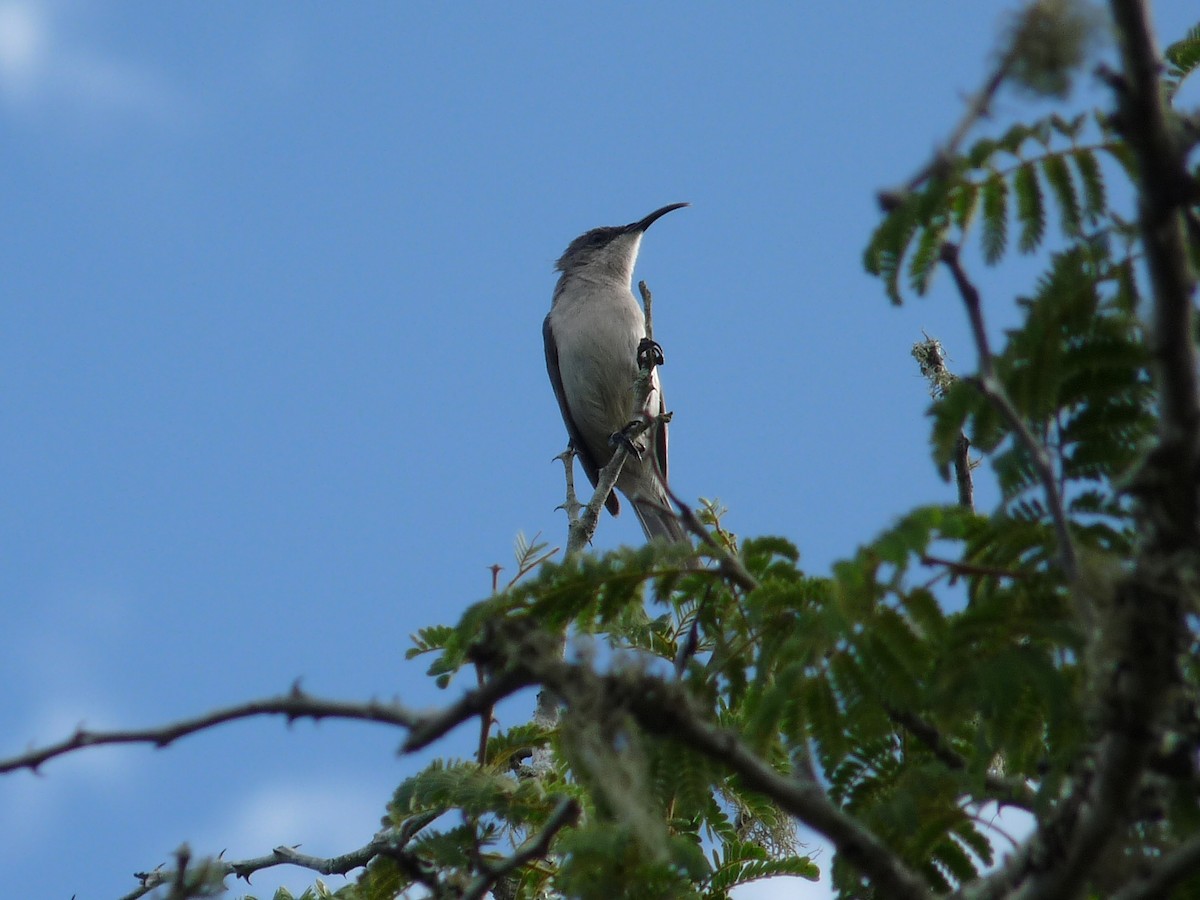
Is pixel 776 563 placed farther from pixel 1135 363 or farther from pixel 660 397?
pixel 660 397

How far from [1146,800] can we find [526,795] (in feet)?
7.44

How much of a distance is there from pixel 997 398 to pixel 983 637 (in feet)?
2.41

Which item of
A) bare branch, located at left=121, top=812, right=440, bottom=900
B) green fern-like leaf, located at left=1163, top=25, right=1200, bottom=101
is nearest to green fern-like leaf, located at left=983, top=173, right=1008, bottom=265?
green fern-like leaf, located at left=1163, top=25, right=1200, bottom=101

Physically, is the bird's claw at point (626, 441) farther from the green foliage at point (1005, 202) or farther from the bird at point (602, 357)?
the green foliage at point (1005, 202)

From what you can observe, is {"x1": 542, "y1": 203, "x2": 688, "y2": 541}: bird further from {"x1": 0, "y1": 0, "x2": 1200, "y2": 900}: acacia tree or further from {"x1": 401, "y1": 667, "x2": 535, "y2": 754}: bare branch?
{"x1": 401, "y1": 667, "x2": 535, "y2": 754}: bare branch

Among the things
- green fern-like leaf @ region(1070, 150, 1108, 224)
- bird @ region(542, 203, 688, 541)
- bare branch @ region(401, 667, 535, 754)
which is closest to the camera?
bare branch @ region(401, 667, 535, 754)

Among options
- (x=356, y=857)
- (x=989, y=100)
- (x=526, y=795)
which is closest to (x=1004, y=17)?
(x=989, y=100)

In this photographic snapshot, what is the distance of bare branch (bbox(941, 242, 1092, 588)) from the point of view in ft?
7.43

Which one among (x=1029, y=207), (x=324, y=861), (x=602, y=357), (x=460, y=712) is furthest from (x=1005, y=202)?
(x=602, y=357)

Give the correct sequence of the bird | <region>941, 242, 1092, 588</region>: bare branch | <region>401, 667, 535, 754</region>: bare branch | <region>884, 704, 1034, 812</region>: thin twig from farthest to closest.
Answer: the bird
<region>884, 704, 1034, 812</region>: thin twig
<region>941, 242, 1092, 588</region>: bare branch
<region>401, 667, 535, 754</region>: bare branch

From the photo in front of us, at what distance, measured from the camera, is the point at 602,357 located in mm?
11867

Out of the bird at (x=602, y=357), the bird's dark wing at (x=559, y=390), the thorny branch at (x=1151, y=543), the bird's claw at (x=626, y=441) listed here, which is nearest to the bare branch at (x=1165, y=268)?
the thorny branch at (x=1151, y=543)

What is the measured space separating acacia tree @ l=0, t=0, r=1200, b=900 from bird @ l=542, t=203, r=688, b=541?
7.38 metres

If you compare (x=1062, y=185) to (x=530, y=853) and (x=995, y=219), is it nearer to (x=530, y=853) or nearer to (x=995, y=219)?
(x=995, y=219)
